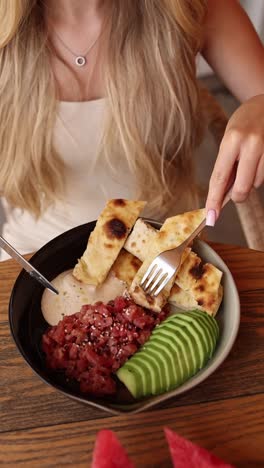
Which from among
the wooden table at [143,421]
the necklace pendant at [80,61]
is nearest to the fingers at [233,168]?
the wooden table at [143,421]

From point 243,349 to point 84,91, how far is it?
25.2 inches

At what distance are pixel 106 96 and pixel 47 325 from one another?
530 mm

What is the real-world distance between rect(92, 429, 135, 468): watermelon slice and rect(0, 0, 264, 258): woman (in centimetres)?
59

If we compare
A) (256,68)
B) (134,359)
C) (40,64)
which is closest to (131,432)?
(134,359)

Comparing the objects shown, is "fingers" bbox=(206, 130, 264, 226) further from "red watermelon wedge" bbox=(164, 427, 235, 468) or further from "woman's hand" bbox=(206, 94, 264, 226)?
"red watermelon wedge" bbox=(164, 427, 235, 468)

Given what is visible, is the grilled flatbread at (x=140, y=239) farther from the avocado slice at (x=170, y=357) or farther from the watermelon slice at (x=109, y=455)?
the watermelon slice at (x=109, y=455)

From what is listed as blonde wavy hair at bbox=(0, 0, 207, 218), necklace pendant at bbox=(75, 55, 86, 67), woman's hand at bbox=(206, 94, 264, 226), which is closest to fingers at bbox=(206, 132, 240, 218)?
woman's hand at bbox=(206, 94, 264, 226)

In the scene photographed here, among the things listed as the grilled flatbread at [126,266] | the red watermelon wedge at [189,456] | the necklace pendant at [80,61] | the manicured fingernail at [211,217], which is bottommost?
the red watermelon wedge at [189,456]

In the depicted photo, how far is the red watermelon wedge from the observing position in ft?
2.12

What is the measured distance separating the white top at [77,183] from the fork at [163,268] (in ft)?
1.33

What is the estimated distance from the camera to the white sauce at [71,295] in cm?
86

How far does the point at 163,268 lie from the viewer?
0.85 m

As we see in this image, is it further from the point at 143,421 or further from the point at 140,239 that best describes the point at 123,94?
the point at 143,421

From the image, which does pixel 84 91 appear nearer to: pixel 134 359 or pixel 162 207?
pixel 162 207
